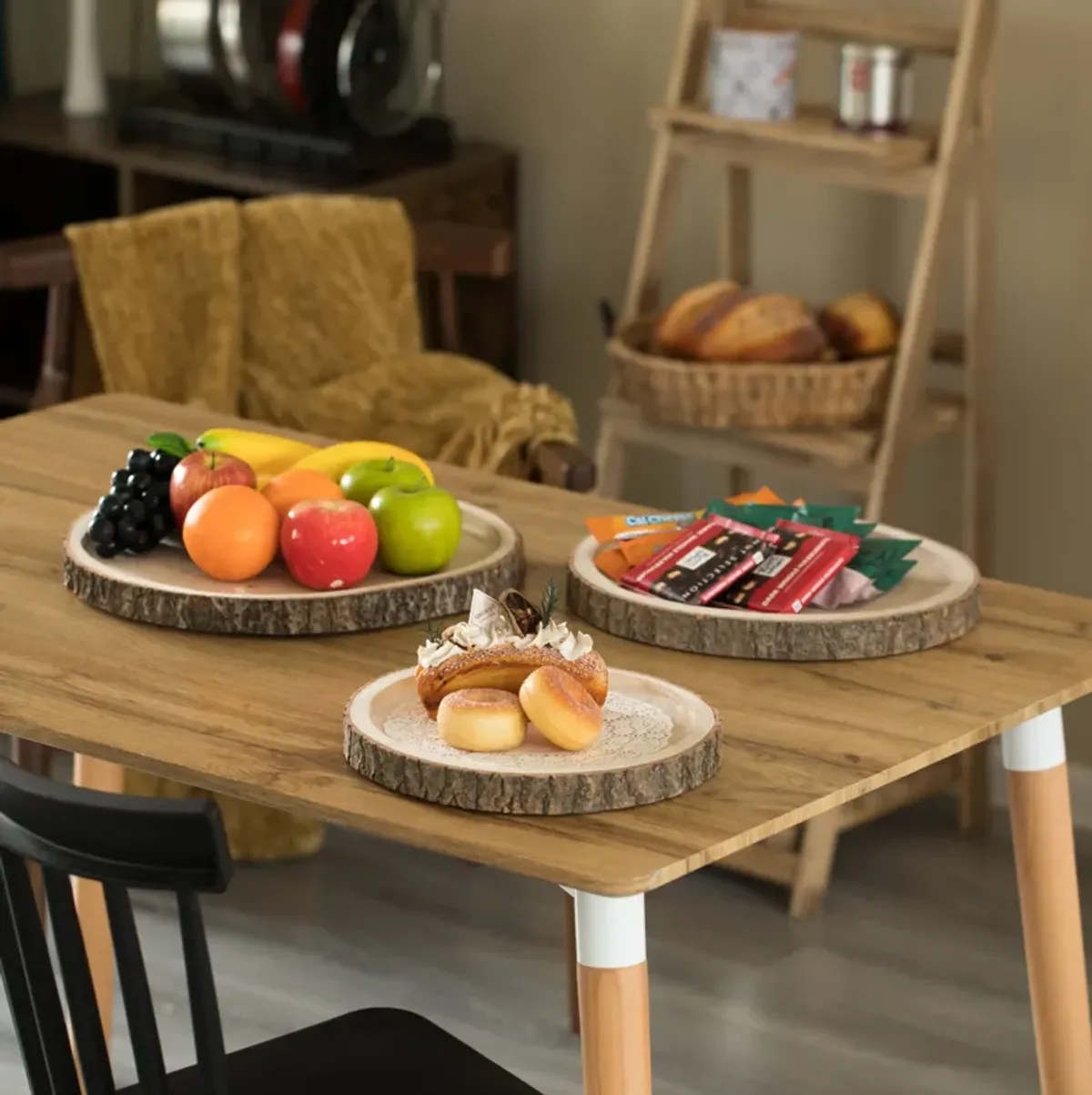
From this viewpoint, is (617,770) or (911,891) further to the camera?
(911,891)

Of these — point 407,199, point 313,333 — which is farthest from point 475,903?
point 407,199

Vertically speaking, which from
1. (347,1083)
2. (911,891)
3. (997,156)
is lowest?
(911,891)

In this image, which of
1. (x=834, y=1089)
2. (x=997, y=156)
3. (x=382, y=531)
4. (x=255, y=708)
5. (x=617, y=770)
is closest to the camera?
(x=617, y=770)

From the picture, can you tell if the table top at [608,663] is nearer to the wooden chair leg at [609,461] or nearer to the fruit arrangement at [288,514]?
the fruit arrangement at [288,514]

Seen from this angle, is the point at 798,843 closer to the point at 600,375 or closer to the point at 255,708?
the point at 600,375

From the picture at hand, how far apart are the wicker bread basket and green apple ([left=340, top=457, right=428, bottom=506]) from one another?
101 centimetres

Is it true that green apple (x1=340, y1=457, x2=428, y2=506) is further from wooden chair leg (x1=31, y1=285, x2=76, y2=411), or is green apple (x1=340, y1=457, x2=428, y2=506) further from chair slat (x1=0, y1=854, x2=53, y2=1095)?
wooden chair leg (x1=31, y1=285, x2=76, y2=411)

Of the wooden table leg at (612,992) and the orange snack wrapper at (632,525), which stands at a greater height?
the orange snack wrapper at (632,525)

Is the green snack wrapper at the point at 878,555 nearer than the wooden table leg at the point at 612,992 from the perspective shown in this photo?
No

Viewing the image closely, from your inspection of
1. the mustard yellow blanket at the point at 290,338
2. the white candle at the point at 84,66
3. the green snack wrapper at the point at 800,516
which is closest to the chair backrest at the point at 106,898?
the green snack wrapper at the point at 800,516

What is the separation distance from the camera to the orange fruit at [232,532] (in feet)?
6.32

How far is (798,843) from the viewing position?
10.3 ft

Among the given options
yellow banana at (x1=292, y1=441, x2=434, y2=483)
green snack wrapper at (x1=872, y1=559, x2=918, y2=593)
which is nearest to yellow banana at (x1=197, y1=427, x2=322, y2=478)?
yellow banana at (x1=292, y1=441, x2=434, y2=483)

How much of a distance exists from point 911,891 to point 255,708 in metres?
1.64
